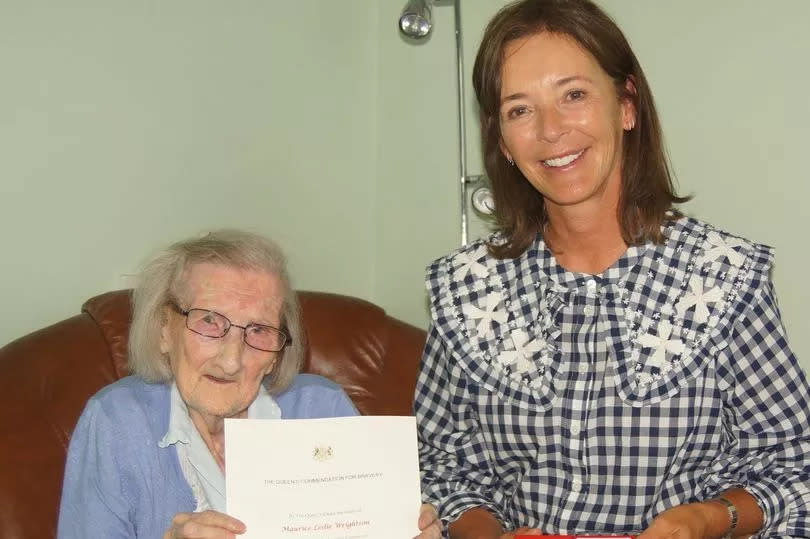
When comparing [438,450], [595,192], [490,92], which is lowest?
[438,450]

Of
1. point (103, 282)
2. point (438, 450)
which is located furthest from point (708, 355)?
point (103, 282)

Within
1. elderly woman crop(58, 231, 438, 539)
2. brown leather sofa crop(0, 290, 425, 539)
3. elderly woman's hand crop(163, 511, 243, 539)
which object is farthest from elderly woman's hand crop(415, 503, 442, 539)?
brown leather sofa crop(0, 290, 425, 539)

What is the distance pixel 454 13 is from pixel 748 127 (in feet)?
3.52

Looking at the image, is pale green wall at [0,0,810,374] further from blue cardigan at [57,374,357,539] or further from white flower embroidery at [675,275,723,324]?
white flower embroidery at [675,275,723,324]

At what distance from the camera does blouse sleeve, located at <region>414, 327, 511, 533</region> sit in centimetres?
209

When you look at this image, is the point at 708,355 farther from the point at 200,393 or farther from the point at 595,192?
the point at 200,393

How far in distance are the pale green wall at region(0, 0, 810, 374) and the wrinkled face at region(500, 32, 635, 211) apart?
89cm

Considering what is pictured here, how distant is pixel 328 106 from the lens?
349 centimetres

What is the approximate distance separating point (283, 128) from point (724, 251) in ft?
5.82

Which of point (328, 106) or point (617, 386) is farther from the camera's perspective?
point (328, 106)

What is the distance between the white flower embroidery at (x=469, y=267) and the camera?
7.09ft

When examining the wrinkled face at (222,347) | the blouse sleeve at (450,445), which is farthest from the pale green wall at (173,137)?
the blouse sleeve at (450,445)

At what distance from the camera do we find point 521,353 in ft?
6.68

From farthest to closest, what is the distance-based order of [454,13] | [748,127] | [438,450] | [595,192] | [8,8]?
1. [454,13]
2. [748,127]
3. [8,8]
4. [438,450]
5. [595,192]
